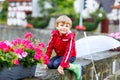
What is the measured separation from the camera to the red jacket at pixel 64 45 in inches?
158

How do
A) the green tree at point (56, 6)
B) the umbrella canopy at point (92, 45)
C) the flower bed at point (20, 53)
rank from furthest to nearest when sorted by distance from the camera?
the green tree at point (56, 6)
the umbrella canopy at point (92, 45)
the flower bed at point (20, 53)

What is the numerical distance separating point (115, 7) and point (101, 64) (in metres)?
27.3

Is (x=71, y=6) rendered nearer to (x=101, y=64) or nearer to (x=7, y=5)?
(x=7, y=5)

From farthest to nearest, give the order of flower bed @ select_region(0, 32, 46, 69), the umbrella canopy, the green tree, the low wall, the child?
the green tree → the umbrella canopy → the child → the low wall → flower bed @ select_region(0, 32, 46, 69)

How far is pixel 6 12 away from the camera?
4769 cm

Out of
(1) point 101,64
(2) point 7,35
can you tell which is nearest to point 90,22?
(2) point 7,35

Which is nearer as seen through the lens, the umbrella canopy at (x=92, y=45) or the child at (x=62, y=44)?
the child at (x=62, y=44)

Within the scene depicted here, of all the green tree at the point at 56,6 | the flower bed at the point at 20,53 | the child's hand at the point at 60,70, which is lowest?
the green tree at the point at 56,6

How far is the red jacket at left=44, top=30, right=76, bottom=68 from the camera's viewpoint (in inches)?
158

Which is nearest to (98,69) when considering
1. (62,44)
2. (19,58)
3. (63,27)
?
(62,44)

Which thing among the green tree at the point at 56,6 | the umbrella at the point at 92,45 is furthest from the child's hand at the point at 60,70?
the green tree at the point at 56,6

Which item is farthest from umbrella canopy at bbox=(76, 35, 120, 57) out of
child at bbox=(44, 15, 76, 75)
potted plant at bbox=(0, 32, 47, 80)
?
potted plant at bbox=(0, 32, 47, 80)

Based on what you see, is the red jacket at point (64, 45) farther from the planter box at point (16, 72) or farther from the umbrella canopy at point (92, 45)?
the umbrella canopy at point (92, 45)

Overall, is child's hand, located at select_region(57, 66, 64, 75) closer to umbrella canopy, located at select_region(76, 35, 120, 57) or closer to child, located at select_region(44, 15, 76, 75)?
child, located at select_region(44, 15, 76, 75)
